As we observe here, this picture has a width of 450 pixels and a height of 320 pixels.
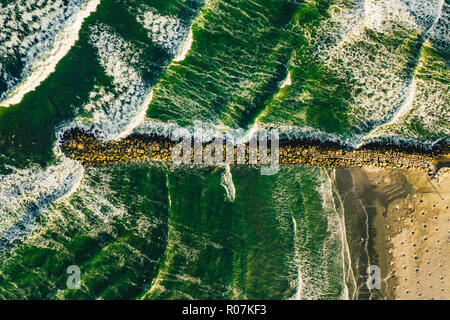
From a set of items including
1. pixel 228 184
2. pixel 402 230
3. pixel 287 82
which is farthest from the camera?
pixel 402 230

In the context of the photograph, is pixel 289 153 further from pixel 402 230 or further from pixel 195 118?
pixel 402 230

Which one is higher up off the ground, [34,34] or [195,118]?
[34,34]

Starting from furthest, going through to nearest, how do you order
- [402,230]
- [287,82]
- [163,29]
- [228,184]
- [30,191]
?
[402,230]
[228,184]
[287,82]
[30,191]
[163,29]

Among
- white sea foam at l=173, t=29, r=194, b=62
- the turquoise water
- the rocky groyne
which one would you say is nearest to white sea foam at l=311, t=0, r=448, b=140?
the turquoise water

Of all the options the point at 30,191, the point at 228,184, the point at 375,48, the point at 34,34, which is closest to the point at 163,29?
the point at 34,34

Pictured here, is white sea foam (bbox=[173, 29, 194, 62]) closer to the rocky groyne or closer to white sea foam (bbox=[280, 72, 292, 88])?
the rocky groyne

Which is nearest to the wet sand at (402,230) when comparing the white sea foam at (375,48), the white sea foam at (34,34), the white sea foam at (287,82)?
the white sea foam at (375,48)

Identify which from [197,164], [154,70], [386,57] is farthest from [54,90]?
[386,57]
